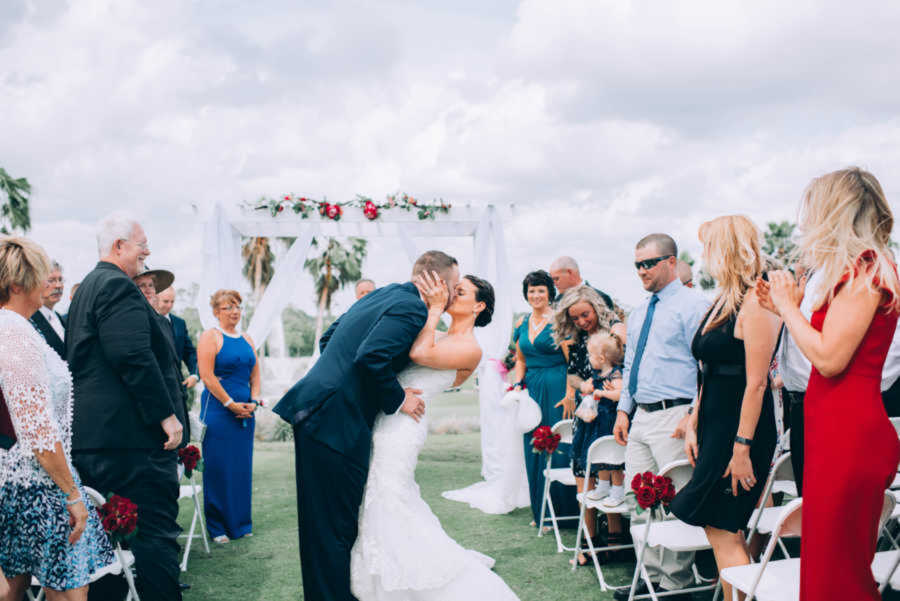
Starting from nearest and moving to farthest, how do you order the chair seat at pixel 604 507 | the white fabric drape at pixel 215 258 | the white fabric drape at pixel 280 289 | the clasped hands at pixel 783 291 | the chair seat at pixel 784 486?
1. the clasped hands at pixel 783 291
2. the chair seat at pixel 784 486
3. the chair seat at pixel 604 507
4. the white fabric drape at pixel 215 258
5. the white fabric drape at pixel 280 289

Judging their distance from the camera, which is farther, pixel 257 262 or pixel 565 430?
pixel 257 262

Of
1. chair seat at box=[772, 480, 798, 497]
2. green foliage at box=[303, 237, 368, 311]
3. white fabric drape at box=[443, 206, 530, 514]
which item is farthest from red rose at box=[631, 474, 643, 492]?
green foliage at box=[303, 237, 368, 311]

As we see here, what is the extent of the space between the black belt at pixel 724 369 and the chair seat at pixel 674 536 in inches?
33.8

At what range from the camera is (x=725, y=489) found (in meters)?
2.99

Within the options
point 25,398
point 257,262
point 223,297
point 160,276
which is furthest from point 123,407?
point 257,262

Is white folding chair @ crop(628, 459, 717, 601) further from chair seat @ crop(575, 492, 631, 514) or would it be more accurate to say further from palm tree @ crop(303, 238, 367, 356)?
palm tree @ crop(303, 238, 367, 356)

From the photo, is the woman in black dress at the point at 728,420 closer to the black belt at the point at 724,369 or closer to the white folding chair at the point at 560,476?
the black belt at the point at 724,369

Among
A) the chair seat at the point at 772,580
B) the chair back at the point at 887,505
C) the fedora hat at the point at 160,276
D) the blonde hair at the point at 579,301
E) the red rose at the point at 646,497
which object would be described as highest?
the fedora hat at the point at 160,276

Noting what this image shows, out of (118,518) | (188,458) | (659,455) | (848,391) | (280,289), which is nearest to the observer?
(848,391)

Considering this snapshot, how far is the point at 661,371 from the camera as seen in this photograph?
3824 mm

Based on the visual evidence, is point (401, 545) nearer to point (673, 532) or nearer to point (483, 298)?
point (483, 298)

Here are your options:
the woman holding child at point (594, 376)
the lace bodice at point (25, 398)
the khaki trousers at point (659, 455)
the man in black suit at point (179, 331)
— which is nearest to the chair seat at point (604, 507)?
the woman holding child at point (594, 376)

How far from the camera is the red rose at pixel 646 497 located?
10.6 ft

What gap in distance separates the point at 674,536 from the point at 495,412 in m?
4.24
